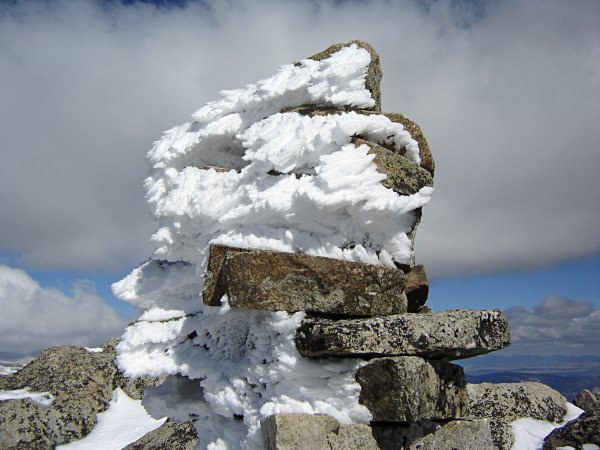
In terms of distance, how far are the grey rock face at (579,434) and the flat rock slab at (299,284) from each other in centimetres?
541

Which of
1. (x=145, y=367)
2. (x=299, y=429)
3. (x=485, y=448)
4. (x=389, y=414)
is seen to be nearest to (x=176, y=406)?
(x=145, y=367)

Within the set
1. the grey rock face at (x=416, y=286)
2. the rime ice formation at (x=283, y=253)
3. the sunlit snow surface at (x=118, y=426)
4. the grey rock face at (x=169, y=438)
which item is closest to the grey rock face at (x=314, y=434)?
the rime ice formation at (x=283, y=253)

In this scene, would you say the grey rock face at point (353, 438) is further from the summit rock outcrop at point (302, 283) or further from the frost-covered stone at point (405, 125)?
the frost-covered stone at point (405, 125)

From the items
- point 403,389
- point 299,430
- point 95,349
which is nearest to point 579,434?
point 403,389

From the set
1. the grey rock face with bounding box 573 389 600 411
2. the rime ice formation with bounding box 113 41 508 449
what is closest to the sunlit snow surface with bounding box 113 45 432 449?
the rime ice formation with bounding box 113 41 508 449

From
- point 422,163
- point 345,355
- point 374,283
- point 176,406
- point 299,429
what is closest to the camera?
point 299,429

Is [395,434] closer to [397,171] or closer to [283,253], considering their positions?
[283,253]

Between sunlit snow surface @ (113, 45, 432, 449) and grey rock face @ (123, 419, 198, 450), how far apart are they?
13.2 ft

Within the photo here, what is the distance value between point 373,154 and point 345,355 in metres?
2.45

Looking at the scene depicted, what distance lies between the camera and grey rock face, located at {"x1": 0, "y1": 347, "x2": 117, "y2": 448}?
11394 mm

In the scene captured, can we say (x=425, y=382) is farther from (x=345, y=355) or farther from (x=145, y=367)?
(x=145, y=367)

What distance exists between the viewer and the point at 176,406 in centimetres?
714

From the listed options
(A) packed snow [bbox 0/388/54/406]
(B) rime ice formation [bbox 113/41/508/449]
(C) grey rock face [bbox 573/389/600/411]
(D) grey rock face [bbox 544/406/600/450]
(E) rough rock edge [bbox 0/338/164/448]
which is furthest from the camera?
(C) grey rock face [bbox 573/389/600/411]

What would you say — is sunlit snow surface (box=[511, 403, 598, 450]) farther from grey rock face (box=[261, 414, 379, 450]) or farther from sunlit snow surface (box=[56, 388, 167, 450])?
sunlit snow surface (box=[56, 388, 167, 450])
